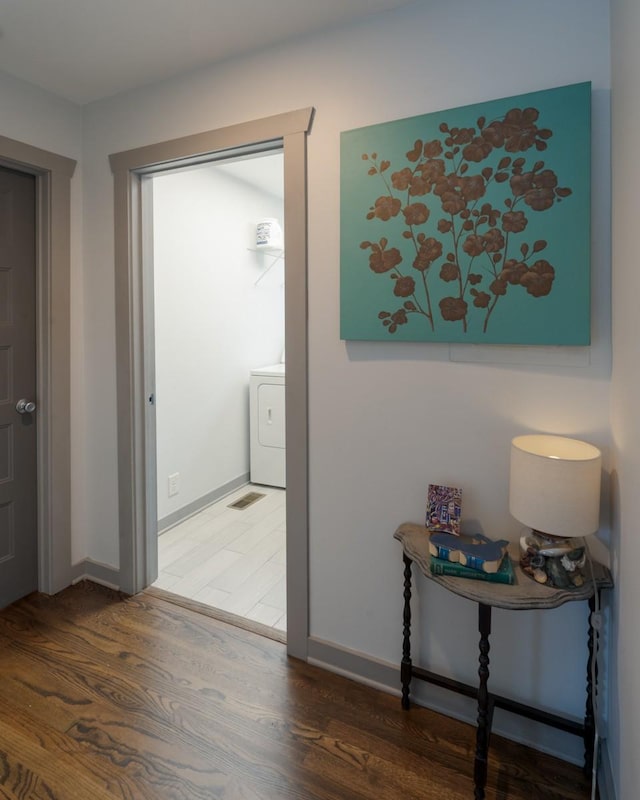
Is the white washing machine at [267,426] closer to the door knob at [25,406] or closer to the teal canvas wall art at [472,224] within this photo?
the door knob at [25,406]

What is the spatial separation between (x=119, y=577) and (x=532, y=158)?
2.51 metres

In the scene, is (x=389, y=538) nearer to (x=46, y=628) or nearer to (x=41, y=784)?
(x=41, y=784)

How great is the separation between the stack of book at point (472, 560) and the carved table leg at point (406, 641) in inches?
8.1

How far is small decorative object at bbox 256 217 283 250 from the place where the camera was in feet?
12.6

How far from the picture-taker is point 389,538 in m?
1.73

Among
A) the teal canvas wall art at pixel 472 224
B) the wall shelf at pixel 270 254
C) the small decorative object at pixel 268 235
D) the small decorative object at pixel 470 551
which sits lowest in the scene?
the small decorative object at pixel 470 551

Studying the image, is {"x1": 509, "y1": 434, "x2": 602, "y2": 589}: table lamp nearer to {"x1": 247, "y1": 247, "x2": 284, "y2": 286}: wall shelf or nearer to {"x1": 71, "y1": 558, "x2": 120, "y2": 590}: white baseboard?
{"x1": 71, "y1": 558, "x2": 120, "y2": 590}: white baseboard

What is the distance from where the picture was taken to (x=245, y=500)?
3.69 meters

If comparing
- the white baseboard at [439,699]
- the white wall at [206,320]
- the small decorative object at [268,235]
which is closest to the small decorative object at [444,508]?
the white baseboard at [439,699]

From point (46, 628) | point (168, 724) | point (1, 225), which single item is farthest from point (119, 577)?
point (1, 225)

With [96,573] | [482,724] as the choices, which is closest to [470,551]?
[482,724]

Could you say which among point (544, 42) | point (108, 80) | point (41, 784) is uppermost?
point (108, 80)

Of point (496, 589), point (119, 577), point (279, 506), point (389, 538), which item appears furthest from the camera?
point (279, 506)

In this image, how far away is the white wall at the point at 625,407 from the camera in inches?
39.1
